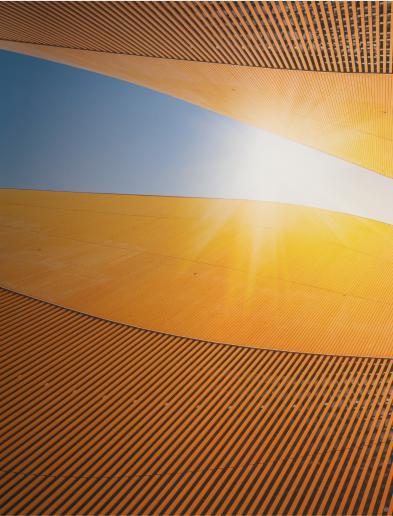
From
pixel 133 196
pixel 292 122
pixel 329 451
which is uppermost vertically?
pixel 292 122

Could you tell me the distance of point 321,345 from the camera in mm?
7078

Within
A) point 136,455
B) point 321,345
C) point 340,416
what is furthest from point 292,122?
point 136,455

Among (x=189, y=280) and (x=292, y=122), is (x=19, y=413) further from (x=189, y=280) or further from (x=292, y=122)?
(x=292, y=122)

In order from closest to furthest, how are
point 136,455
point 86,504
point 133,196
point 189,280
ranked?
point 86,504
point 136,455
point 189,280
point 133,196

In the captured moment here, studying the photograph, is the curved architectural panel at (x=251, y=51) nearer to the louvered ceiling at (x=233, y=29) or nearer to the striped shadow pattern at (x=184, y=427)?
the louvered ceiling at (x=233, y=29)

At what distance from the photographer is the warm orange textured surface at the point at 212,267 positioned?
7.74m

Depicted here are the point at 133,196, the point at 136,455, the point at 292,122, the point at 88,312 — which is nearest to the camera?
the point at 136,455

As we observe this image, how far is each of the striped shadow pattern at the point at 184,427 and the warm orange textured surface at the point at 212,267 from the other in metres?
0.86

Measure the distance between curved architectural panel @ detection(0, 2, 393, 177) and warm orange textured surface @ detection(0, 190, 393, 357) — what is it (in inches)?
144

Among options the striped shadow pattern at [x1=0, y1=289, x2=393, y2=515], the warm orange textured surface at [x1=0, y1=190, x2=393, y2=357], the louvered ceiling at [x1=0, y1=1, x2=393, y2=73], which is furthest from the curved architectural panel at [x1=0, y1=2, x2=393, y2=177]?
the striped shadow pattern at [x1=0, y1=289, x2=393, y2=515]

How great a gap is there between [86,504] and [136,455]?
2.49 feet

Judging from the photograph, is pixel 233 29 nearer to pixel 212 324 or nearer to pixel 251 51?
pixel 251 51

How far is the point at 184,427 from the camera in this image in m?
4.96

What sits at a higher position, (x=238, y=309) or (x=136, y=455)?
(x=238, y=309)
